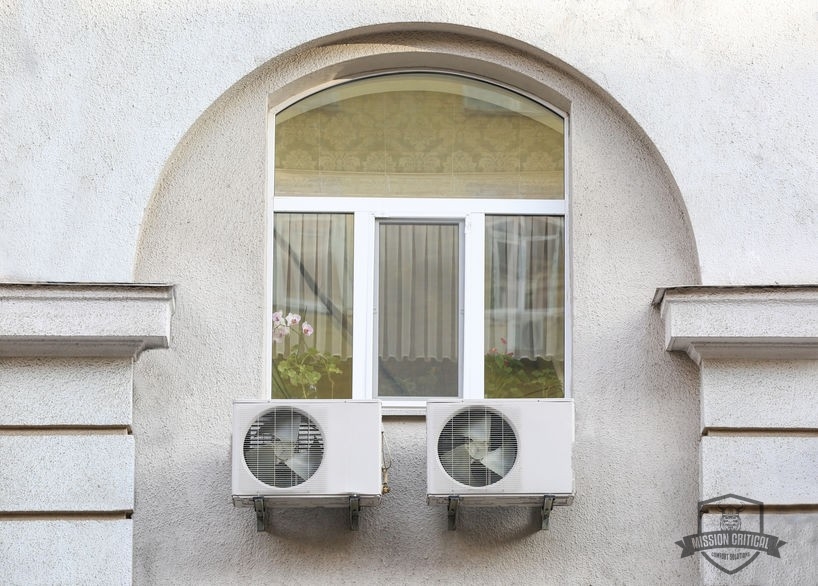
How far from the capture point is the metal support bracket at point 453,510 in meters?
7.23

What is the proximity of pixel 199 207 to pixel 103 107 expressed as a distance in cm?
71

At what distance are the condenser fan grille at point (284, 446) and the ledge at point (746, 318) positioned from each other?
1.86m

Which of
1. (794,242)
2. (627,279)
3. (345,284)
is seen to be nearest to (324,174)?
(345,284)

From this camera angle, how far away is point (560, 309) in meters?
8.06

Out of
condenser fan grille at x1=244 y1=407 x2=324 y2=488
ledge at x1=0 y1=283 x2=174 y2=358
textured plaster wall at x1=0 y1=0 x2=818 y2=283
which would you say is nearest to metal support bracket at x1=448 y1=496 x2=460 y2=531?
condenser fan grille at x1=244 y1=407 x2=324 y2=488

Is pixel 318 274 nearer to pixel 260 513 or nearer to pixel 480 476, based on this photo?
pixel 260 513

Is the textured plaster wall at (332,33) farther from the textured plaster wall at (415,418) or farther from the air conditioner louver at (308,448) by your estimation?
the air conditioner louver at (308,448)

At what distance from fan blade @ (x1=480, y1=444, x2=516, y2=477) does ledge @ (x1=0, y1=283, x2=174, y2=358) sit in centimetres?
169

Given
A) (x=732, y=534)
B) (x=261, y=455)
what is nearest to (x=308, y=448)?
(x=261, y=455)

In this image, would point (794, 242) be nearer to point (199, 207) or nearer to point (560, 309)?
point (560, 309)

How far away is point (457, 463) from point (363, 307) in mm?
1205

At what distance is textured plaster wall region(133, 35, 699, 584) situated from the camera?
24.6 ft

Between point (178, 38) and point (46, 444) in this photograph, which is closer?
point (46, 444)

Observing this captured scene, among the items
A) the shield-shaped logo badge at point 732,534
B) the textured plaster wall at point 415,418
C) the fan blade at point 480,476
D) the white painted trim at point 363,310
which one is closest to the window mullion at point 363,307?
the white painted trim at point 363,310
